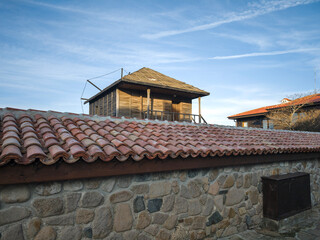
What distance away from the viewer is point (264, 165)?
529cm

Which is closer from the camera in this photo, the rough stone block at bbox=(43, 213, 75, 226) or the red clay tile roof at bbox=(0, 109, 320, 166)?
the red clay tile roof at bbox=(0, 109, 320, 166)

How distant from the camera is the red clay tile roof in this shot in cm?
261

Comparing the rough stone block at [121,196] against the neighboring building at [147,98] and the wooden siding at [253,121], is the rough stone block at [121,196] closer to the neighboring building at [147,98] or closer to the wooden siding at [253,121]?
the neighboring building at [147,98]

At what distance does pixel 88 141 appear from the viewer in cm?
322

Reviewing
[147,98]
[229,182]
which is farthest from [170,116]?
[229,182]

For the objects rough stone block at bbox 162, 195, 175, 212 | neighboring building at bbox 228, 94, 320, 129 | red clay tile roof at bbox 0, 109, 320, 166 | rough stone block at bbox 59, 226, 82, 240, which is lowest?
rough stone block at bbox 59, 226, 82, 240

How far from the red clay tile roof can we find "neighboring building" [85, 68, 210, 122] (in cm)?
834

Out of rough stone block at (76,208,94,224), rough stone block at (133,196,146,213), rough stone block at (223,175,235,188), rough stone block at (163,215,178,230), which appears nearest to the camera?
rough stone block at (76,208,94,224)

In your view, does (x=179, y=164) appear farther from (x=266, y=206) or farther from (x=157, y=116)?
(x=157, y=116)

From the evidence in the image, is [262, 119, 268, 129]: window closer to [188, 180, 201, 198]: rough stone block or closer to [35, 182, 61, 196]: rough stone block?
[188, 180, 201, 198]: rough stone block

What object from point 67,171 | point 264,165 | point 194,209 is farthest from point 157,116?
point 67,171

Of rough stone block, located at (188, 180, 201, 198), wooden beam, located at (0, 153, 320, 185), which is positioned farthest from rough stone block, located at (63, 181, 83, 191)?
rough stone block, located at (188, 180, 201, 198)

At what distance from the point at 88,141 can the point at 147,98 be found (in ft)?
36.9

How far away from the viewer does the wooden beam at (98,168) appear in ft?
8.19
